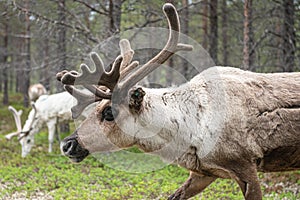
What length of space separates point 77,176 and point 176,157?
17.2 ft

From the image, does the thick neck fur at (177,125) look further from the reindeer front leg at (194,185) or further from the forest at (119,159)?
the forest at (119,159)

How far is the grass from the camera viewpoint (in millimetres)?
7648

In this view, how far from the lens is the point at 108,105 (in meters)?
4.63

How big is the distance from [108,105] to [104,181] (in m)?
4.79

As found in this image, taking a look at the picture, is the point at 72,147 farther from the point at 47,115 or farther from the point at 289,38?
the point at 47,115

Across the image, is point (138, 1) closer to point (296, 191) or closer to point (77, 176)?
point (77, 176)

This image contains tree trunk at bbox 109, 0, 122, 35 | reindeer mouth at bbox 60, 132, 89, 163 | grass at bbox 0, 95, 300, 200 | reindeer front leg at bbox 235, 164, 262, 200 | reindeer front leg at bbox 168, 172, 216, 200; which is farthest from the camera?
tree trunk at bbox 109, 0, 122, 35

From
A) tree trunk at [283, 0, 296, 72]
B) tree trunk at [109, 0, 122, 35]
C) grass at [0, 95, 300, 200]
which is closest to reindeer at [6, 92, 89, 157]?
grass at [0, 95, 300, 200]

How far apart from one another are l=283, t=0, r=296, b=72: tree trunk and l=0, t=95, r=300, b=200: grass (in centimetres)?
307

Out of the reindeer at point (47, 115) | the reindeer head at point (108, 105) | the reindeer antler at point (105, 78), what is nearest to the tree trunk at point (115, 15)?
the reindeer at point (47, 115)

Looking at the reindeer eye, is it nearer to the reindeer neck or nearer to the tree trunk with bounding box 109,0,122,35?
the reindeer neck

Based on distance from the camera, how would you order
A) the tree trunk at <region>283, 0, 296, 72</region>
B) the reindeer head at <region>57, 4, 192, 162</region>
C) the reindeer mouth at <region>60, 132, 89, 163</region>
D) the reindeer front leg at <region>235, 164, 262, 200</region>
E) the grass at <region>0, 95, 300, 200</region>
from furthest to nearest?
the tree trunk at <region>283, 0, 296, 72</region>
the grass at <region>0, 95, 300, 200</region>
the reindeer mouth at <region>60, 132, 89, 163</region>
the reindeer head at <region>57, 4, 192, 162</region>
the reindeer front leg at <region>235, 164, 262, 200</region>

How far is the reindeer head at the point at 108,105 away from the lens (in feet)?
14.9

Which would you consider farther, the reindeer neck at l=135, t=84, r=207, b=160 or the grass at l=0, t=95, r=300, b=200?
the grass at l=0, t=95, r=300, b=200
